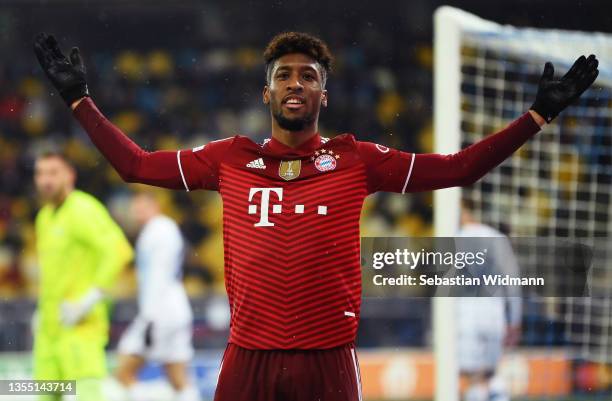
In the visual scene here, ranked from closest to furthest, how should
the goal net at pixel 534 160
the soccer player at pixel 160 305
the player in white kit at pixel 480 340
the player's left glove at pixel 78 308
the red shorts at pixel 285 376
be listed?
the red shorts at pixel 285 376 → the goal net at pixel 534 160 → the player's left glove at pixel 78 308 → the player in white kit at pixel 480 340 → the soccer player at pixel 160 305

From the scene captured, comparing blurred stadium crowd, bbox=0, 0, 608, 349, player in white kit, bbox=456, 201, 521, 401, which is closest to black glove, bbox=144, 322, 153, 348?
player in white kit, bbox=456, 201, 521, 401

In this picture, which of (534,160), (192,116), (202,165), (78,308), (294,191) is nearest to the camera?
(294,191)

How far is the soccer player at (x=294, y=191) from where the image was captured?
313 cm

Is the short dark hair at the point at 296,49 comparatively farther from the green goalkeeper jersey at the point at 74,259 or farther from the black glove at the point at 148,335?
the black glove at the point at 148,335

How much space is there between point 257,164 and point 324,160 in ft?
0.64

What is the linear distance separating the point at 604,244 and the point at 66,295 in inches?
151

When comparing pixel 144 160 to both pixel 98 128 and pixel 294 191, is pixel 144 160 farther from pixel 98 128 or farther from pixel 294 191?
pixel 294 191

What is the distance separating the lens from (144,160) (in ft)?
10.8

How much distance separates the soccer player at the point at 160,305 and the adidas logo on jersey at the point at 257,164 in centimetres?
412

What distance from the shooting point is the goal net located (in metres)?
5.06

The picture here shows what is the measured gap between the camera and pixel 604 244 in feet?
25.7

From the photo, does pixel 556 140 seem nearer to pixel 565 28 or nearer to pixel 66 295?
pixel 565 28

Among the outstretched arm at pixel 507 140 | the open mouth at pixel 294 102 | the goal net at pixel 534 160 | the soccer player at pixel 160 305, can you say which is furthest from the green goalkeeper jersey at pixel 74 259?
the outstretched arm at pixel 507 140

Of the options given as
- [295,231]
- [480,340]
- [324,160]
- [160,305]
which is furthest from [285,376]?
[160,305]
